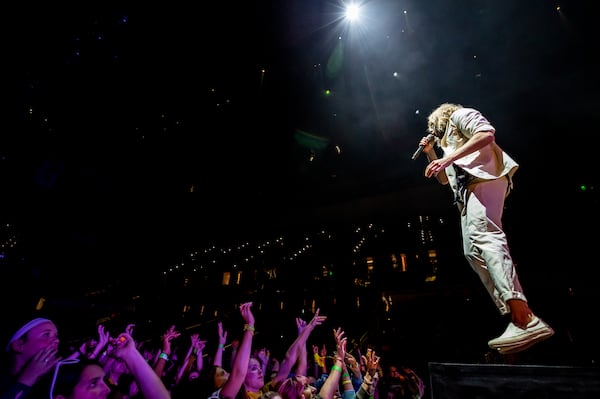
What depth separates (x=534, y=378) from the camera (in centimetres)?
122

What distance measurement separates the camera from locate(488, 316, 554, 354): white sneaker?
5.39 feet

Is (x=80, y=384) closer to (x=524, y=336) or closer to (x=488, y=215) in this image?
(x=524, y=336)

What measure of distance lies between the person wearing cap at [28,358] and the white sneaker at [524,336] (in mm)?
2879

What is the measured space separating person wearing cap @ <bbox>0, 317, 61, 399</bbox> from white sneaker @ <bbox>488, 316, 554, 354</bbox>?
288 cm

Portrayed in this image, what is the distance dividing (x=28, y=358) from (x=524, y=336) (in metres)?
3.33

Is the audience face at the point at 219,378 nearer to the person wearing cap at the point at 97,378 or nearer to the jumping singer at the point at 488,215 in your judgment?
the person wearing cap at the point at 97,378

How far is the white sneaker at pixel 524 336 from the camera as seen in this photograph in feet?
5.39

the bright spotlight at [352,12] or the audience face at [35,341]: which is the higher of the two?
the bright spotlight at [352,12]

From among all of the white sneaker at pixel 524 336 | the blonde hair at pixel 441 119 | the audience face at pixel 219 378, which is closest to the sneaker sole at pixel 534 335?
the white sneaker at pixel 524 336

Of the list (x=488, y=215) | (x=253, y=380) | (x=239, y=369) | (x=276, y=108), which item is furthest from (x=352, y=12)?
(x=253, y=380)

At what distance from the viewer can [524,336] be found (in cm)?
165

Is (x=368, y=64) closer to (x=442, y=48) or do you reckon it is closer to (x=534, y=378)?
(x=442, y=48)

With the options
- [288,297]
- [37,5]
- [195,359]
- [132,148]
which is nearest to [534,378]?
[195,359]

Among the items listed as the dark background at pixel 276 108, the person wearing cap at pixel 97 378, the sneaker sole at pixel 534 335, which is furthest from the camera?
the dark background at pixel 276 108
